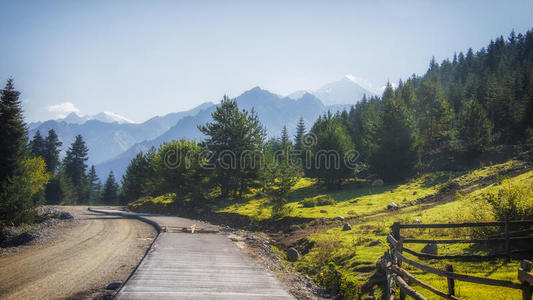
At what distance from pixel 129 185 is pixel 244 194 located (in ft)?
171

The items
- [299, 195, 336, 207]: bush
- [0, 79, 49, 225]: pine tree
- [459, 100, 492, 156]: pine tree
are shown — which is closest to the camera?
[0, 79, 49, 225]: pine tree

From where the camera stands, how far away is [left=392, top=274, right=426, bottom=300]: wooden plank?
799 centimetres

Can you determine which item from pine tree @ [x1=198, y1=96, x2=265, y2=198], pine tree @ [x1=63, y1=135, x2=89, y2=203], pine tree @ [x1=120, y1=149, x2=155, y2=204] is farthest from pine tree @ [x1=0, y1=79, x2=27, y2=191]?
pine tree @ [x1=63, y1=135, x2=89, y2=203]

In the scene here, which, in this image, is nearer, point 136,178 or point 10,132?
point 10,132

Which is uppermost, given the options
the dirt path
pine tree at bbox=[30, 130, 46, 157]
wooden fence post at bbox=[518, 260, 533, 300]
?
pine tree at bbox=[30, 130, 46, 157]

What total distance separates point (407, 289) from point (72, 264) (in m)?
19.0

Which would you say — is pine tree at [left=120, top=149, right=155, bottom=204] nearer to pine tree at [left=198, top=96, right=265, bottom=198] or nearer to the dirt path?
pine tree at [left=198, top=96, right=265, bottom=198]

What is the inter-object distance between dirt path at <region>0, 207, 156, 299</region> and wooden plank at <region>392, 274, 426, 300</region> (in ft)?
40.7

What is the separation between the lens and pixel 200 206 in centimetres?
4941

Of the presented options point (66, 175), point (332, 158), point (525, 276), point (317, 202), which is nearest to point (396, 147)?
point (332, 158)

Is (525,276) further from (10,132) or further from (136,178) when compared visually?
(136,178)

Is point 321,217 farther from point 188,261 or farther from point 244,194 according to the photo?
point 244,194

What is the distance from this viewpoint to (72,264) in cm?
1805

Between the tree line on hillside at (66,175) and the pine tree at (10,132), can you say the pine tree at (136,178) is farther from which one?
the pine tree at (10,132)
